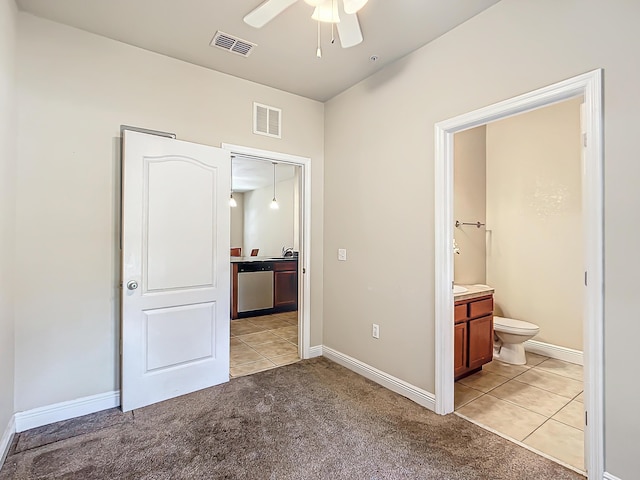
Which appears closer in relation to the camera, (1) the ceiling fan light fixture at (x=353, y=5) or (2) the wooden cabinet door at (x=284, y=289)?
(1) the ceiling fan light fixture at (x=353, y=5)

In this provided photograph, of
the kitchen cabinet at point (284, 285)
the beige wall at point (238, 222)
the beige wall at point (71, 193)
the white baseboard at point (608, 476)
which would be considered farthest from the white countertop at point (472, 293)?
the beige wall at point (238, 222)

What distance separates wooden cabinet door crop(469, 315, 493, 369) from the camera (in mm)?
2918

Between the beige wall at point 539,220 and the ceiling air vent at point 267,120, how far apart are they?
2.65 m

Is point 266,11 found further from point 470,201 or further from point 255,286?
point 255,286

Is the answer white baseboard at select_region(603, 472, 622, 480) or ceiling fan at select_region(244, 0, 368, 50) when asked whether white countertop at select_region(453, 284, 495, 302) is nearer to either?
white baseboard at select_region(603, 472, 622, 480)

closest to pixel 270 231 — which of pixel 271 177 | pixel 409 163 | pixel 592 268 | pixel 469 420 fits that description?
pixel 271 177

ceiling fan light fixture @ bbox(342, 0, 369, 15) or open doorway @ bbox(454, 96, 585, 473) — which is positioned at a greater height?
ceiling fan light fixture @ bbox(342, 0, 369, 15)

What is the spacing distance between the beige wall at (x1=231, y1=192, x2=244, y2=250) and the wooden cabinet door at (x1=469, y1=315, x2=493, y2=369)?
8.43 meters

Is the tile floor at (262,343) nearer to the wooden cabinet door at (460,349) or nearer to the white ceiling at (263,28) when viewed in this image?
the wooden cabinet door at (460,349)

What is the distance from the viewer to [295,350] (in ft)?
12.5

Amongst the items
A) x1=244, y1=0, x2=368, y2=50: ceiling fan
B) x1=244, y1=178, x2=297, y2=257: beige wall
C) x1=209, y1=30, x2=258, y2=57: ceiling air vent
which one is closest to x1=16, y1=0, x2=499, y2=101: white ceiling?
x1=209, y1=30, x2=258, y2=57: ceiling air vent

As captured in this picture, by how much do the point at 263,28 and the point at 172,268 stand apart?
6.42ft

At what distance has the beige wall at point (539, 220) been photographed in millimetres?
3375

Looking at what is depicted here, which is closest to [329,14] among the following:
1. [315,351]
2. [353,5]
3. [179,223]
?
[353,5]
